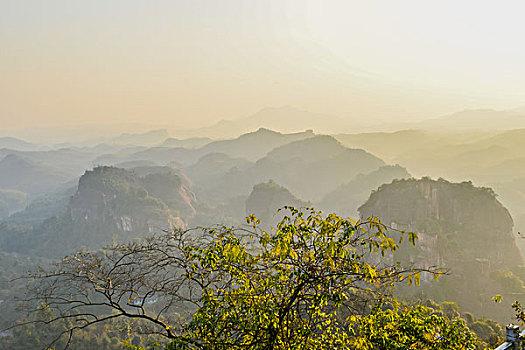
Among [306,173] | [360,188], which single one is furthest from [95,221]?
[306,173]

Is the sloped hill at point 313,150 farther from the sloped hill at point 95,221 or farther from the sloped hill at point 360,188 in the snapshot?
the sloped hill at point 95,221

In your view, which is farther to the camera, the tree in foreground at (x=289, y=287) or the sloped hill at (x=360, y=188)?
the sloped hill at (x=360, y=188)

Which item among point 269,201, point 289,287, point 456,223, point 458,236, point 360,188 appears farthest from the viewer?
point 360,188

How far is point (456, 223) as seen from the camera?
44.0 metres

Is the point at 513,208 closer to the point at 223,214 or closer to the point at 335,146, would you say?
the point at 223,214

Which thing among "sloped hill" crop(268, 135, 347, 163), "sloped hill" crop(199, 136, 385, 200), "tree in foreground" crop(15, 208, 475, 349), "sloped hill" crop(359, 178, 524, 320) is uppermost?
"tree in foreground" crop(15, 208, 475, 349)

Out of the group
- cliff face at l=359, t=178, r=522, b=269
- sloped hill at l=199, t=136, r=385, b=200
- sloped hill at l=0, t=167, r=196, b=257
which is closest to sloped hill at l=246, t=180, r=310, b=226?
sloped hill at l=0, t=167, r=196, b=257

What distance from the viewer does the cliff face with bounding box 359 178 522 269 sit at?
1559 inches

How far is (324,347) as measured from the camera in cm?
501

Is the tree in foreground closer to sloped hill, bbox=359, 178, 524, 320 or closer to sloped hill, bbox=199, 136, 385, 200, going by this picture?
sloped hill, bbox=359, 178, 524, 320

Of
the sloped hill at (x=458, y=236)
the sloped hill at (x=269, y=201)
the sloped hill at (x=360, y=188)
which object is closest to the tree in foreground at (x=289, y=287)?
the sloped hill at (x=458, y=236)

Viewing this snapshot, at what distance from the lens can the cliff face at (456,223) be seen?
39.6m

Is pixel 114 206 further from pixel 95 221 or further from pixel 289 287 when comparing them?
pixel 289 287

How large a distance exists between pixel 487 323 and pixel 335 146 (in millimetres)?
163416
